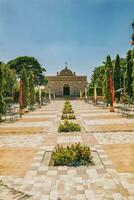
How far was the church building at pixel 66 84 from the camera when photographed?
86375mm

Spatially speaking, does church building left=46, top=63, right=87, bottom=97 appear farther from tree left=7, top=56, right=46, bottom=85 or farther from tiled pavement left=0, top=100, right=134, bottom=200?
tiled pavement left=0, top=100, right=134, bottom=200

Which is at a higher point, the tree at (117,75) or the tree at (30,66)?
the tree at (30,66)

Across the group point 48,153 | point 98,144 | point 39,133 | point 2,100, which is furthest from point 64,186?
point 2,100

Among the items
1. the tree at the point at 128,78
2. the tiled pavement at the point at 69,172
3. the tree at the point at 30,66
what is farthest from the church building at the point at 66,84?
the tiled pavement at the point at 69,172

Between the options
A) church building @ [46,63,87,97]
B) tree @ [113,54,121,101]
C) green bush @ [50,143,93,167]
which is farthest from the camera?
church building @ [46,63,87,97]

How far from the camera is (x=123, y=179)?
24.6ft

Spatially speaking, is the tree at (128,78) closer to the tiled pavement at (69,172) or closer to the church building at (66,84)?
the tiled pavement at (69,172)

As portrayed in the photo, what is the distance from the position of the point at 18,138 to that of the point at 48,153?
394 cm

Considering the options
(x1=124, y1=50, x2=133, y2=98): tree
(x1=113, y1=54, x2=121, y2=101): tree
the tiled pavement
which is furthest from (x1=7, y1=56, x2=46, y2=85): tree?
the tiled pavement

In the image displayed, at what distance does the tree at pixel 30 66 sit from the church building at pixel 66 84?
215 inches

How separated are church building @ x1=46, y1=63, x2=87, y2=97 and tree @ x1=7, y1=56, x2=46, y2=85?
5.46 metres

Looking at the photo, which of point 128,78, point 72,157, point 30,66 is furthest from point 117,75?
point 72,157

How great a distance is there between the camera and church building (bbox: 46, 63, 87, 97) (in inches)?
3401

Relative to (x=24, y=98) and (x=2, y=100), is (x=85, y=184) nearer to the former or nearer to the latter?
(x=2, y=100)
